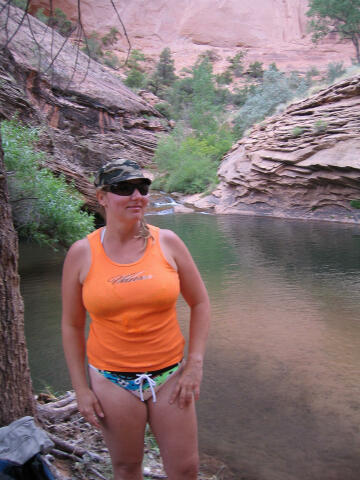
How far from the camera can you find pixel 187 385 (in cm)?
158

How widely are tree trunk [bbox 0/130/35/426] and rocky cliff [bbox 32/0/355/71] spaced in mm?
50198

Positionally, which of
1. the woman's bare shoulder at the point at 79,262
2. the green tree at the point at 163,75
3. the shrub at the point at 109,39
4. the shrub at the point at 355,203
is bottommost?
the shrub at the point at 355,203

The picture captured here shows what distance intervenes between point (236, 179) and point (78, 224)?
12.7m

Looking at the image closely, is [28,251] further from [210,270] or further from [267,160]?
[267,160]

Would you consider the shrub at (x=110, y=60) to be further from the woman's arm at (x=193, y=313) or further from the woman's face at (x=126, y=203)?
the woman's arm at (x=193, y=313)

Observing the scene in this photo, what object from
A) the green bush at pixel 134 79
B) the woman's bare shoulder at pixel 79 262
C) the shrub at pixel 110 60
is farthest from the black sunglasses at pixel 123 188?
the shrub at pixel 110 60

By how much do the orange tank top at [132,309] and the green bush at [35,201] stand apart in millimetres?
6201

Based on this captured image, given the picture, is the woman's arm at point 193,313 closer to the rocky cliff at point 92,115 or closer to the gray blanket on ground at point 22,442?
the gray blanket on ground at point 22,442

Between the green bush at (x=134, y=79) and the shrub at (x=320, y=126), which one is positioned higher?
the green bush at (x=134, y=79)

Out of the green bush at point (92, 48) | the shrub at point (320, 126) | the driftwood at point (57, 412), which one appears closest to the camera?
the green bush at point (92, 48)

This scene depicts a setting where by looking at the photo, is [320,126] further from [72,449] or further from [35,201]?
[72,449]

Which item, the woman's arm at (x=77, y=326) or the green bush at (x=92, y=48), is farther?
the green bush at (x=92, y=48)

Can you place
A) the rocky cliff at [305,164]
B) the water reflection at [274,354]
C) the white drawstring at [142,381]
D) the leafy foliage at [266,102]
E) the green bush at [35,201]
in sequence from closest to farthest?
1. the white drawstring at [142,381]
2. the water reflection at [274,354]
3. the green bush at [35,201]
4. the rocky cliff at [305,164]
5. the leafy foliage at [266,102]

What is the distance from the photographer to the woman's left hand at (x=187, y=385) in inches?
61.7
